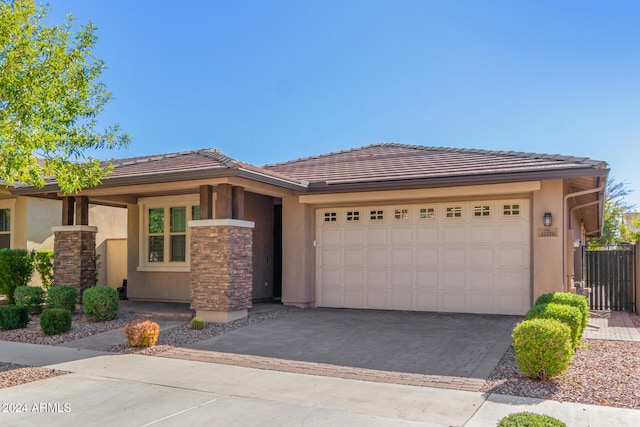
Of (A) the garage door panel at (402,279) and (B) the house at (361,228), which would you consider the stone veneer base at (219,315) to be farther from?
(A) the garage door panel at (402,279)

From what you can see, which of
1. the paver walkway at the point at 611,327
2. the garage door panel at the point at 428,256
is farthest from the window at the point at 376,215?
the paver walkway at the point at 611,327

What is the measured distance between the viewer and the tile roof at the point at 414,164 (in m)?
11.4

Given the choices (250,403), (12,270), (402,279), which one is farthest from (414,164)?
(12,270)

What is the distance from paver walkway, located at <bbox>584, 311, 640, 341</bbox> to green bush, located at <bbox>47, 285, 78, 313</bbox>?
1141 cm

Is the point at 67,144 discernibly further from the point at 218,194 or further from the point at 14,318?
the point at 14,318

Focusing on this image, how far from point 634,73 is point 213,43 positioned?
1115cm

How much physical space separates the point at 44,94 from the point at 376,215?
320 inches

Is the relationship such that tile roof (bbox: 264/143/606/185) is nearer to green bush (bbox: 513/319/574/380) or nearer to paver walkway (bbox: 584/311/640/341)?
paver walkway (bbox: 584/311/640/341)

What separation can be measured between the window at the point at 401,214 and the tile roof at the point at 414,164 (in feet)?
3.19

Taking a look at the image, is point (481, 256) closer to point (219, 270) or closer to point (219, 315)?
point (219, 270)

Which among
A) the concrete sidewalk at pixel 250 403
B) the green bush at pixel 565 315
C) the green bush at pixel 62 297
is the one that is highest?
the green bush at pixel 565 315

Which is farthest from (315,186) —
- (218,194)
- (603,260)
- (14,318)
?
(603,260)

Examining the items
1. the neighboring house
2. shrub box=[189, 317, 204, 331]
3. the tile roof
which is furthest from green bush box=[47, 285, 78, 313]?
the tile roof

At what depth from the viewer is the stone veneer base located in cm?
1141
